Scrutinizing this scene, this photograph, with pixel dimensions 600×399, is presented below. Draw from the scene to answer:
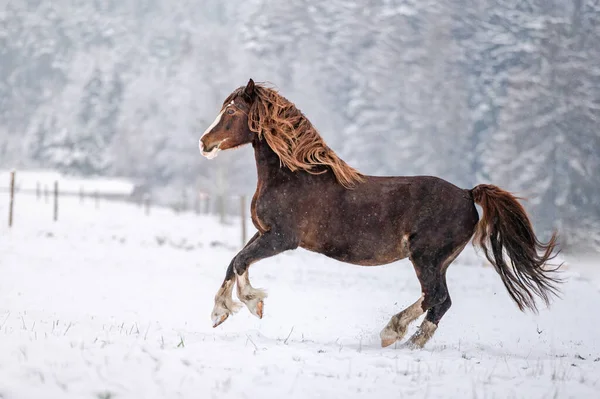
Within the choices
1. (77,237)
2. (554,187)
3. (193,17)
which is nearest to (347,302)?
(77,237)

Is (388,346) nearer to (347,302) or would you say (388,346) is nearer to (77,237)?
(347,302)

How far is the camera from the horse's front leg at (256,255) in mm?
6184

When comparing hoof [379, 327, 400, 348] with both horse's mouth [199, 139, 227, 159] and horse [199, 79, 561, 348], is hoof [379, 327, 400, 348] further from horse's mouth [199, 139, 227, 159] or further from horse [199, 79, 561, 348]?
horse's mouth [199, 139, 227, 159]

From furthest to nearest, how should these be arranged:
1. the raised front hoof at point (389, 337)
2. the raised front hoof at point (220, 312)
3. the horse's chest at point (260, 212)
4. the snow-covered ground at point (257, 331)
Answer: the raised front hoof at point (389, 337) → the horse's chest at point (260, 212) → the raised front hoof at point (220, 312) → the snow-covered ground at point (257, 331)

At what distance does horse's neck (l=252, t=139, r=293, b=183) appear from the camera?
6.55m

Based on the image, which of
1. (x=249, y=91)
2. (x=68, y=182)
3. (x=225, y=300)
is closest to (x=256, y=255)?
(x=225, y=300)

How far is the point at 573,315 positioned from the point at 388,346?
20.3 ft

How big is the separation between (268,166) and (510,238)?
282cm

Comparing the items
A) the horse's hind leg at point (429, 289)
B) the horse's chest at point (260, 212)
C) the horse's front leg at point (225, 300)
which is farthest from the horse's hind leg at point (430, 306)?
the horse's front leg at point (225, 300)

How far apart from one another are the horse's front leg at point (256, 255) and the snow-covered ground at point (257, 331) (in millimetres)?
412

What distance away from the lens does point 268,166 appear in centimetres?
661

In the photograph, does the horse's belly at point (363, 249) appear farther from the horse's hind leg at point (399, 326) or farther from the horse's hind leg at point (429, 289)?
the horse's hind leg at point (399, 326)

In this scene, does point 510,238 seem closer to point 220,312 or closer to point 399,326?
point 399,326

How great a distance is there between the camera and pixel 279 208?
6355 millimetres
